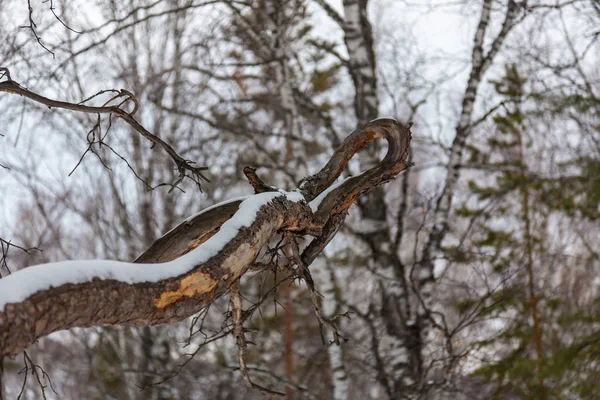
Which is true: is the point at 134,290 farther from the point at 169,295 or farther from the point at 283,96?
the point at 283,96

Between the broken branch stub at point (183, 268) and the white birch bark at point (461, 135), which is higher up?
the white birch bark at point (461, 135)

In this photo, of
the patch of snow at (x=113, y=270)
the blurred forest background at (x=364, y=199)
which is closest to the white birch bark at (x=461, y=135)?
the blurred forest background at (x=364, y=199)

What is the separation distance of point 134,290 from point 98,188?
9030mm

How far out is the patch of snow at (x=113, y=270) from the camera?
1.78 meters

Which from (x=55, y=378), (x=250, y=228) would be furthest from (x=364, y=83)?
(x=55, y=378)

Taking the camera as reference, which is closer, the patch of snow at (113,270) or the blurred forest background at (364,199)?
the patch of snow at (113,270)

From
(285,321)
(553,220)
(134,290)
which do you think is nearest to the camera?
(134,290)

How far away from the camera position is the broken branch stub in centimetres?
180

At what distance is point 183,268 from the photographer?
7.27 ft

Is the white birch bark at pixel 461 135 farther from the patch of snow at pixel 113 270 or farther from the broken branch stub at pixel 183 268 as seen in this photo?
the patch of snow at pixel 113 270

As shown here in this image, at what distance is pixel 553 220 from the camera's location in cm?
1631

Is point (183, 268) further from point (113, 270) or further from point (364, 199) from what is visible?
point (364, 199)

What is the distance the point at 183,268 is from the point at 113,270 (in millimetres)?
261

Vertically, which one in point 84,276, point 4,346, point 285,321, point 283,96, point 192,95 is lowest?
point 4,346
